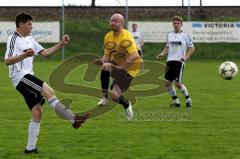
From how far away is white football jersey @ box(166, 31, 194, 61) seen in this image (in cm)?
1591

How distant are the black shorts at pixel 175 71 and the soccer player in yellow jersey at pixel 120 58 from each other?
8.12ft

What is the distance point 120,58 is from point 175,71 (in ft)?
9.72

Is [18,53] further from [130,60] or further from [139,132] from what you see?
[130,60]

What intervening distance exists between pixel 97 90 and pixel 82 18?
27.6 meters

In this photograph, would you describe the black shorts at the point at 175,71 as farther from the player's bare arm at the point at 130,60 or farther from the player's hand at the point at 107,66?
the player's hand at the point at 107,66

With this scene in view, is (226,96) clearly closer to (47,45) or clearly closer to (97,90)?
(97,90)

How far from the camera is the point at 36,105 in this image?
934cm

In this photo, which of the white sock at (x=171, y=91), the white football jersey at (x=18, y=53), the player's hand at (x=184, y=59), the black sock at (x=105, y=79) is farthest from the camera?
the white sock at (x=171, y=91)

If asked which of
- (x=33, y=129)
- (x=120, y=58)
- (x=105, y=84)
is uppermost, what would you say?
(x=120, y=58)

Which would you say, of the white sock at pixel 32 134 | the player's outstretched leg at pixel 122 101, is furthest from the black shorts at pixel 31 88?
the player's outstretched leg at pixel 122 101

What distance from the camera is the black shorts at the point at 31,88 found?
920 centimetres

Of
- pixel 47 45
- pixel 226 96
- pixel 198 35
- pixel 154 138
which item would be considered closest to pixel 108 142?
pixel 154 138

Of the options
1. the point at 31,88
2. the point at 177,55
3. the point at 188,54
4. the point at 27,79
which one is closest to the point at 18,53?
the point at 27,79

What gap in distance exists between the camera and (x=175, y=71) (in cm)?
1588
